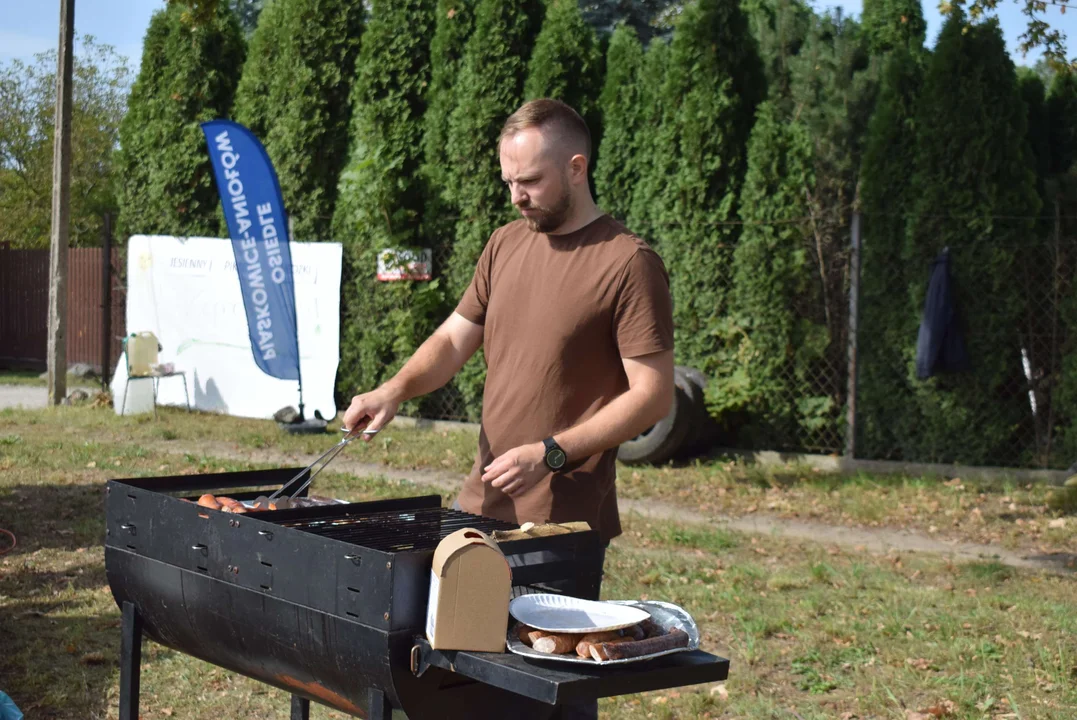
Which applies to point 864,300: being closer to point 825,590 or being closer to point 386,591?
point 825,590

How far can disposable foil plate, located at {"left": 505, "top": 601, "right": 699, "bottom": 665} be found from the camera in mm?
2303

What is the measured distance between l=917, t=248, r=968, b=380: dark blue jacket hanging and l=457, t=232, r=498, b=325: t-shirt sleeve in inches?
280

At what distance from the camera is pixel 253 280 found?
12344 millimetres

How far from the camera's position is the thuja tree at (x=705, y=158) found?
11.1 m

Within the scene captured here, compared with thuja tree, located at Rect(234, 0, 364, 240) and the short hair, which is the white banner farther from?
the short hair

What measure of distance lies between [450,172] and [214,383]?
3.83 m

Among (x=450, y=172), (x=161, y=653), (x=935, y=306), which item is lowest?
(x=161, y=653)

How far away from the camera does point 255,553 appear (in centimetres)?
285

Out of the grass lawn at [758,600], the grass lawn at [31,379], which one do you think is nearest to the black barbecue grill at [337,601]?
the grass lawn at [758,600]

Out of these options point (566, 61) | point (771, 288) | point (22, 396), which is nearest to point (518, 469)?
point (771, 288)

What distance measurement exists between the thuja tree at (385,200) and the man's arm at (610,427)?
9.54 m

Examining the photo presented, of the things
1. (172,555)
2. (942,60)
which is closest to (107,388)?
(942,60)

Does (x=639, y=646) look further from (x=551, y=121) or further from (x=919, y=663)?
(x=919, y=663)

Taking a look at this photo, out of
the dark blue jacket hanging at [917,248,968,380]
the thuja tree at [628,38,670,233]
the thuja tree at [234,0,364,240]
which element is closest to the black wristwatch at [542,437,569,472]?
the dark blue jacket hanging at [917,248,968,380]
